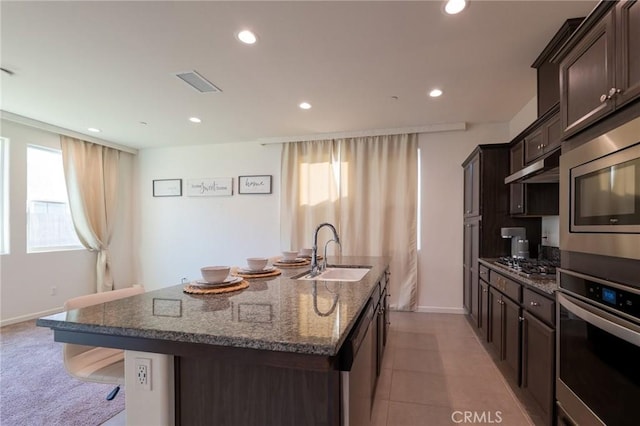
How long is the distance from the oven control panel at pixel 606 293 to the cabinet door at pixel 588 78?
699 mm

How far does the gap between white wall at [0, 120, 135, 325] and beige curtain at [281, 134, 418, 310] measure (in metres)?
3.28

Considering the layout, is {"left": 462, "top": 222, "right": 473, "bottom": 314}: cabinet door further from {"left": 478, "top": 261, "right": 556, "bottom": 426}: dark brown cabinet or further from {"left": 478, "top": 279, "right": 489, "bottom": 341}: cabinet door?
{"left": 478, "top": 261, "right": 556, "bottom": 426}: dark brown cabinet

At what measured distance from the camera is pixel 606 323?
1.18 m

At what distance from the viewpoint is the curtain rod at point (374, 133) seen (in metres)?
4.28

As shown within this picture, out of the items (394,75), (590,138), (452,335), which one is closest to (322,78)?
(394,75)

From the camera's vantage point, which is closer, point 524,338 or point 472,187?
point 524,338

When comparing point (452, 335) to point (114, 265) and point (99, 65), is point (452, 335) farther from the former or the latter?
point (114, 265)

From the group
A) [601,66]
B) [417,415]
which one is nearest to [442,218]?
[417,415]

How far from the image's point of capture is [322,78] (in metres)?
2.94

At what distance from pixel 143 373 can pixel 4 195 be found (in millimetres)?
4546

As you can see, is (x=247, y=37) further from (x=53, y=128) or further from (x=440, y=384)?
(x=53, y=128)

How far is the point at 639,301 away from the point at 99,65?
3.79 metres

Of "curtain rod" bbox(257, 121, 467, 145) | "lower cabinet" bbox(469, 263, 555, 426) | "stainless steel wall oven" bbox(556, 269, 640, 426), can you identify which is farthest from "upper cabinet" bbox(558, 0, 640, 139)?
"curtain rod" bbox(257, 121, 467, 145)

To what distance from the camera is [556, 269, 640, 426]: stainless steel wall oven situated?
1.09m
